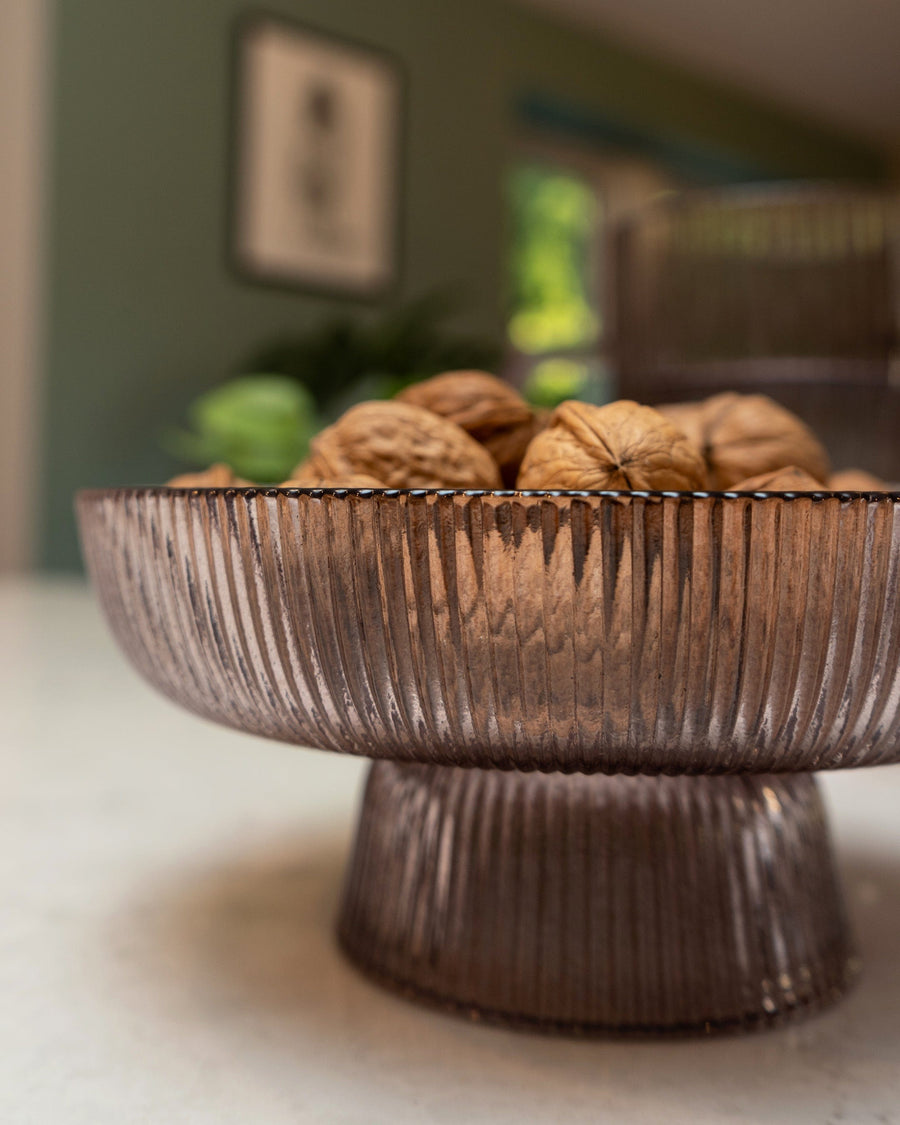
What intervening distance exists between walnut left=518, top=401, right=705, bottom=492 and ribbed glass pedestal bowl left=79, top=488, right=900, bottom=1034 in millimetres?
74

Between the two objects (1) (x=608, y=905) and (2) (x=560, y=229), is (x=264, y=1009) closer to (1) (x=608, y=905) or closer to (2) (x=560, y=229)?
(1) (x=608, y=905)

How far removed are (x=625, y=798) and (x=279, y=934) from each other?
0.15m

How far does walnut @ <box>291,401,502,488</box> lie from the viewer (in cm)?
35

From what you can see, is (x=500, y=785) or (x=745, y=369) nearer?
(x=500, y=785)

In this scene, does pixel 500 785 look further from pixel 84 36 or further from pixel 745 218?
Result: pixel 84 36

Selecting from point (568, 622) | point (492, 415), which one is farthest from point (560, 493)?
point (492, 415)

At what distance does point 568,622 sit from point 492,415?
0.52 feet

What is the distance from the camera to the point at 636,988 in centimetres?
35

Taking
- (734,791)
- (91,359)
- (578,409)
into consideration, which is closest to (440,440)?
(578,409)

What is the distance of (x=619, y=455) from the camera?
0.32m

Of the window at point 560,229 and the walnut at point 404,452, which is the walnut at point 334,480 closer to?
the walnut at point 404,452

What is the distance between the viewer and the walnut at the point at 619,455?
32cm

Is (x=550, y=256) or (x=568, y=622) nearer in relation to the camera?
(x=568, y=622)

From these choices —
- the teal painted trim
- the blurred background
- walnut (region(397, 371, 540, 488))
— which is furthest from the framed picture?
walnut (region(397, 371, 540, 488))
